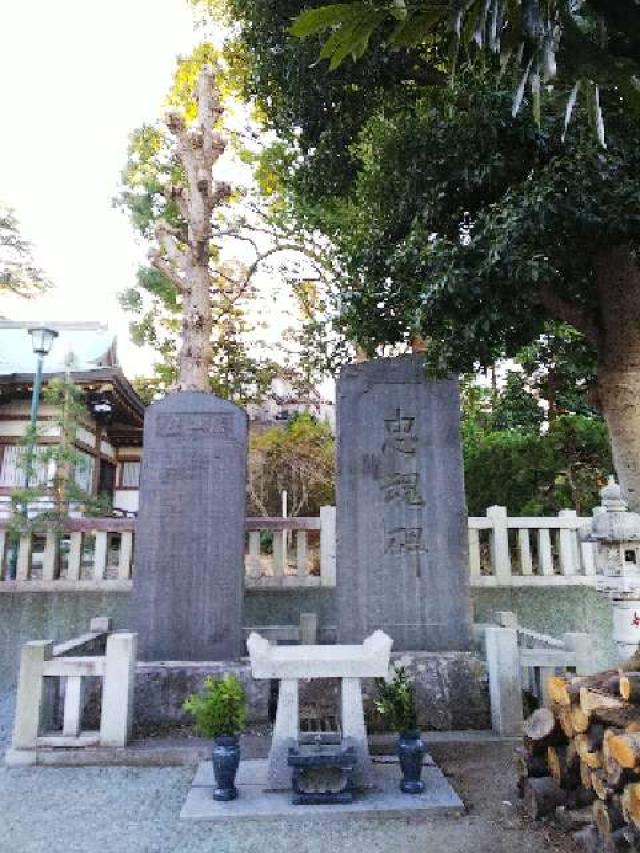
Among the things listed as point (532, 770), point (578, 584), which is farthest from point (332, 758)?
point (578, 584)

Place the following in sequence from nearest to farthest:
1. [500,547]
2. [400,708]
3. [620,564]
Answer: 1. [400,708]
2. [620,564]
3. [500,547]

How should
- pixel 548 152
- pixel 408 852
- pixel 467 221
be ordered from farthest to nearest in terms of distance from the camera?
pixel 467 221, pixel 548 152, pixel 408 852

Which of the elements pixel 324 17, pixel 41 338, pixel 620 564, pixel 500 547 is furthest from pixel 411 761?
pixel 41 338

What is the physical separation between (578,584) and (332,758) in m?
5.02

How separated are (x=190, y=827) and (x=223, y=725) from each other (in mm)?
527

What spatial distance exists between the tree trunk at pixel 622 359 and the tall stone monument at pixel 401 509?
5.73ft

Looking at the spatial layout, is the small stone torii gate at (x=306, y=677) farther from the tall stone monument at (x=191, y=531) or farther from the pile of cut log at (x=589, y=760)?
the tall stone monument at (x=191, y=531)

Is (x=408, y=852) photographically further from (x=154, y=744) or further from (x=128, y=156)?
(x=128, y=156)

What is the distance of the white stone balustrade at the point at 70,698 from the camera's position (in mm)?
4148

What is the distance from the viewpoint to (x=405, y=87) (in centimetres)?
690

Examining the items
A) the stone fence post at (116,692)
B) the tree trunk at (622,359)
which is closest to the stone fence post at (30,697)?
the stone fence post at (116,692)

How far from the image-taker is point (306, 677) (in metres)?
3.71

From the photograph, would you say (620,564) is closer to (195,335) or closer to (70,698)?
(70,698)

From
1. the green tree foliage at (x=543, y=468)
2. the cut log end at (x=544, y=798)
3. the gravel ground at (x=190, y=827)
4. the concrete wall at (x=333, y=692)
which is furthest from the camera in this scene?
the green tree foliage at (x=543, y=468)
